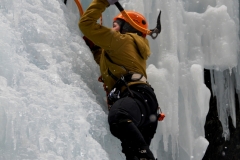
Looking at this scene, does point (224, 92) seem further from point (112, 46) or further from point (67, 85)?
point (67, 85)

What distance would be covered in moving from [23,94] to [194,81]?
2501 mm

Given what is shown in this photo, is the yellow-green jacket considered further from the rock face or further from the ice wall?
the rock face

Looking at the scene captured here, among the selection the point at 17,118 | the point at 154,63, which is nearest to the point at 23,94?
the point at 17,118

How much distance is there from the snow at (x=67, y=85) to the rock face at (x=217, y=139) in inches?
96.1

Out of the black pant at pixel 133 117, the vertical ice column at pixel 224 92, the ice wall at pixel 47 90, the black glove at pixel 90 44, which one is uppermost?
the ice wall at pixel 47 90

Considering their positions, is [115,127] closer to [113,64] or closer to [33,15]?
[113,64]

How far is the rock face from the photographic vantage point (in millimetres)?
6520

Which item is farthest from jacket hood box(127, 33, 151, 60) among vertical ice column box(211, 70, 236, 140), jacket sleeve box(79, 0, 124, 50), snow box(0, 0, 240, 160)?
vertical ice column box(211, 70, 236, 140)

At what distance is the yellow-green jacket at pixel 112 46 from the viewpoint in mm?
2283

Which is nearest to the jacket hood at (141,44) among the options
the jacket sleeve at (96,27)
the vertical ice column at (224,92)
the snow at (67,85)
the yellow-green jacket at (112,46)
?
the yellow-green jacket at (112,46)

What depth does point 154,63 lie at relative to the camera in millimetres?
3775

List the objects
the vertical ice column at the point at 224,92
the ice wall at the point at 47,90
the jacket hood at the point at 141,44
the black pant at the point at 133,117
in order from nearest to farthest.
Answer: the ice wall at the point at 47,90
the black pant at the point at 133,117
the jacket hood at the point at 141,44
the vertical ice column at the point at 224,92

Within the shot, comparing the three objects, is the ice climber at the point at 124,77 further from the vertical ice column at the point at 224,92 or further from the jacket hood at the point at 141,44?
the vertical ice column at the point at 224,92

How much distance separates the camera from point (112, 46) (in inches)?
90.9
